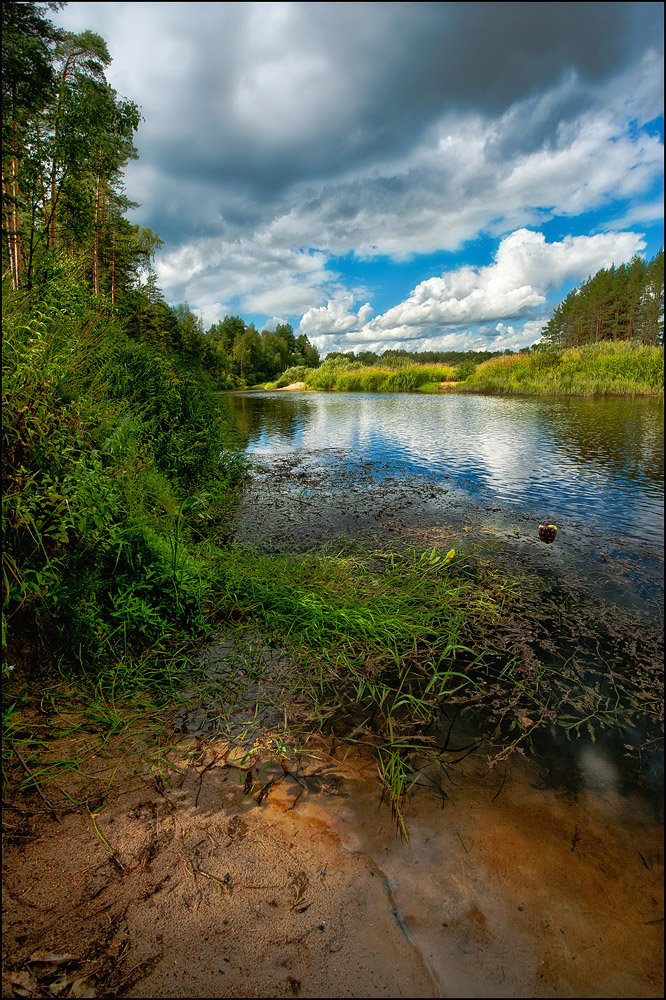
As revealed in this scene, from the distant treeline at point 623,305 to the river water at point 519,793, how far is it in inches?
2283

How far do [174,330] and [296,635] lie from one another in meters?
31.5

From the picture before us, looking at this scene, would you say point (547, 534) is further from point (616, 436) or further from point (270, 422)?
point (270, 422)

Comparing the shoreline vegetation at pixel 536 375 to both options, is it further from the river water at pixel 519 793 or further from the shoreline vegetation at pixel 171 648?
the shoreline vegetation at pixel 171 648

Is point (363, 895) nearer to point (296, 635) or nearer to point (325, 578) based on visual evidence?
point (296, 635)

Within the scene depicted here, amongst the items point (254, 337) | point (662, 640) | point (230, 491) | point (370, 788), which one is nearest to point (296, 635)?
point (370, 788)

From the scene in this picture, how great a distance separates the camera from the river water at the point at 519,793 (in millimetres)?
1696

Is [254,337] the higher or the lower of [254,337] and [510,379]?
the higher

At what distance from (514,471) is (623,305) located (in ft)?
229

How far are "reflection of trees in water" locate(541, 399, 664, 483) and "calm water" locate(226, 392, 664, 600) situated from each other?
42 mm

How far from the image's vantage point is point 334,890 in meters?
1.86

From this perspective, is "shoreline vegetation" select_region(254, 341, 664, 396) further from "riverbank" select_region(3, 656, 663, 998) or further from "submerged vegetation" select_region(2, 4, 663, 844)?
"riverbank" select_region(3, 656, 663, 998)

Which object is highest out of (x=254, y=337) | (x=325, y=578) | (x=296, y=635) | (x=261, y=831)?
(x=254, y=337)

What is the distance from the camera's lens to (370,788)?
7.98 ft

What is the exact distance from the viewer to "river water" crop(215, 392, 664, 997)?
170 cm
